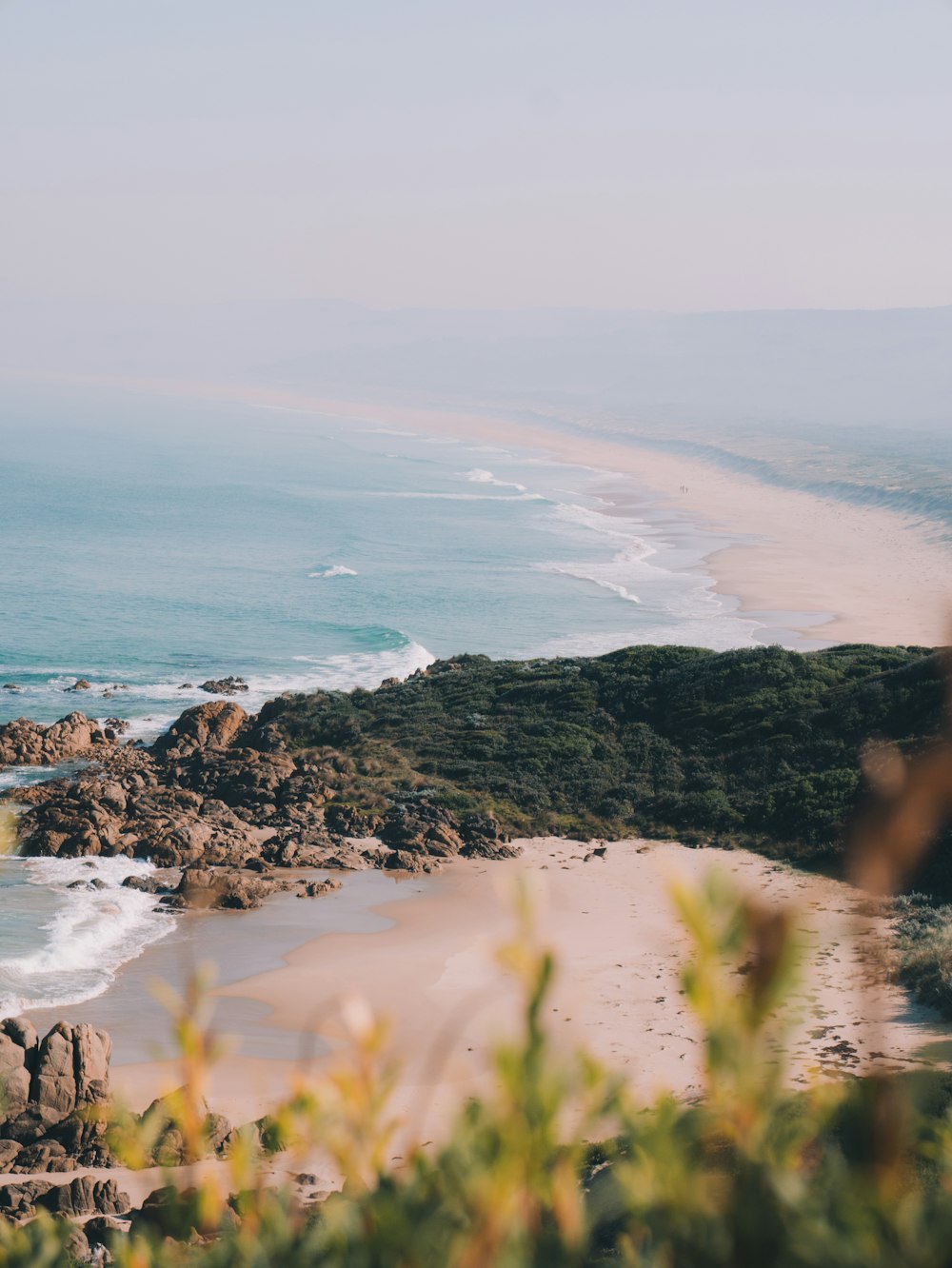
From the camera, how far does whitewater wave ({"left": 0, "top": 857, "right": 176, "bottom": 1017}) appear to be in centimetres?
1950

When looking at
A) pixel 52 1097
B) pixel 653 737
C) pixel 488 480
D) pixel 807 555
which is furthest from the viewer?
pixel 488 480

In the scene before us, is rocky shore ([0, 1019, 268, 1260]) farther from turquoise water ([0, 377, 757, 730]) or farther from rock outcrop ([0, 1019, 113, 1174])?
turquoise water ([0, 377, 757, 730])

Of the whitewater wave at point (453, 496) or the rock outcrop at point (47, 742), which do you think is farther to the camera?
the whitewater wave at point (453, 496)

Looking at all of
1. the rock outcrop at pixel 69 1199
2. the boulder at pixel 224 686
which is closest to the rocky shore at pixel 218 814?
the boulder at pixel 224 686

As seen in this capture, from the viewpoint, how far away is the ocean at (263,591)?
2447 cm

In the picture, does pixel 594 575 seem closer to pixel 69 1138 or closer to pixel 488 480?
pixel 488 480

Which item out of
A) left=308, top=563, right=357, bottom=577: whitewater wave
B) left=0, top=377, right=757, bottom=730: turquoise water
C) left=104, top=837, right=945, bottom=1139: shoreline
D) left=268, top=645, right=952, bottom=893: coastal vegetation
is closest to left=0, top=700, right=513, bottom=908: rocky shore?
left=268, top=645, right=952, bottom=893: coastal vegetation

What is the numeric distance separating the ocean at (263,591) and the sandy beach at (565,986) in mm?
3832

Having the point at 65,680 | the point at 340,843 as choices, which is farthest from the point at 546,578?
the point at 340,843

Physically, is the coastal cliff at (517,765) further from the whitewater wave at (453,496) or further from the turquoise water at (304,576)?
the whitewater wave at (453,496)

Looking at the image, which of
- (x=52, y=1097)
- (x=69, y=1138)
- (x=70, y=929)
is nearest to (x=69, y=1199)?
(x=69, y=1138)

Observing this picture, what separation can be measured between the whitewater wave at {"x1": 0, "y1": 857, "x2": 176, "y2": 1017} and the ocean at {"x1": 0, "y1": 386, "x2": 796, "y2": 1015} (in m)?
0.05

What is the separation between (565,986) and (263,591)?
151ft

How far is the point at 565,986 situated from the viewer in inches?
746
